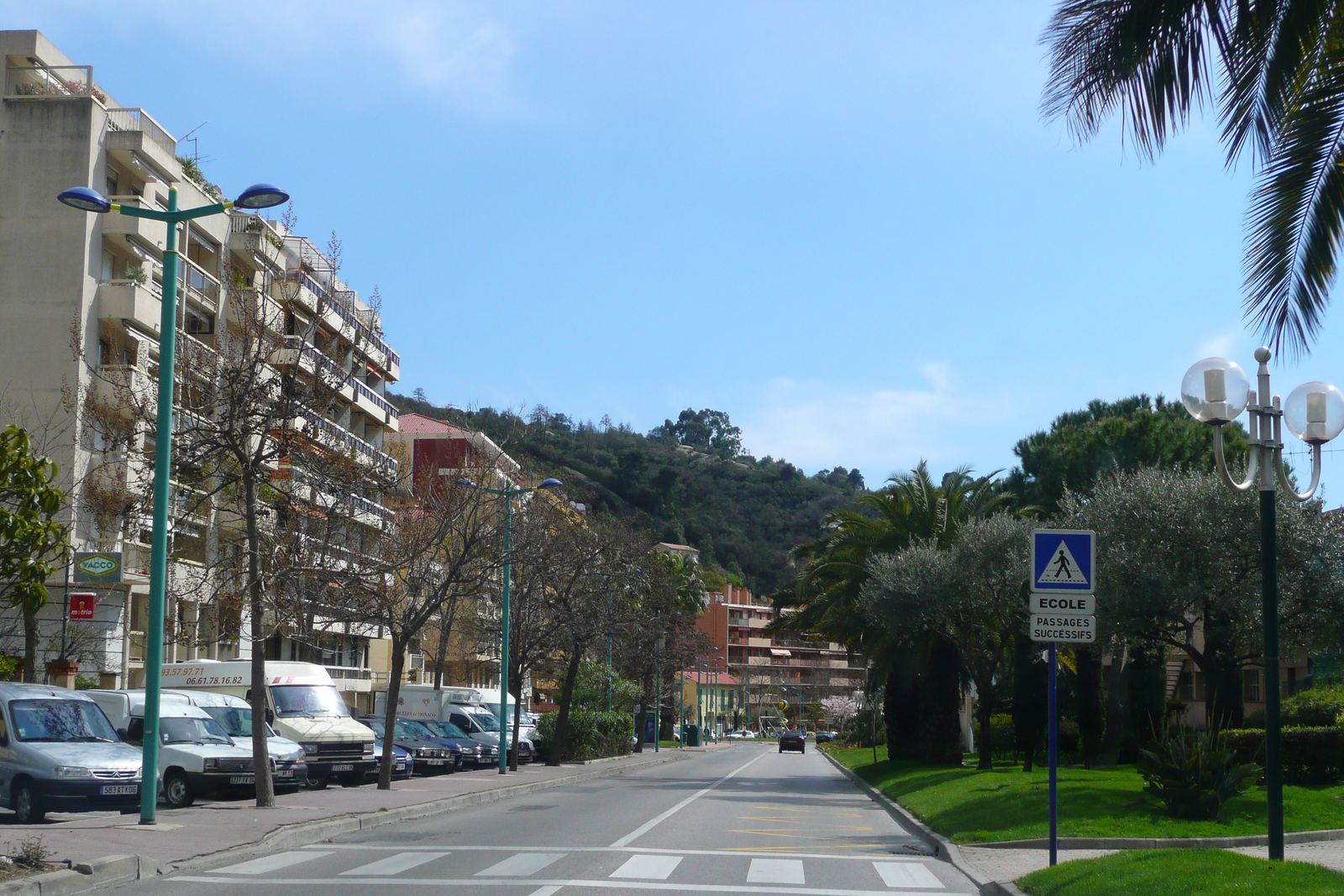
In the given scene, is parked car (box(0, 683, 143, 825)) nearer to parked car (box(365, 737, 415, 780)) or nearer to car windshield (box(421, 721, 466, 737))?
parked car (box(365, 737, 415, 780))

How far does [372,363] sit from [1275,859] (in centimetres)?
1534

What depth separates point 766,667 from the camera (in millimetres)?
152625

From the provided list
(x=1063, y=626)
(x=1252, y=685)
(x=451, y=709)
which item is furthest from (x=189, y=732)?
(x=1252, y=685)

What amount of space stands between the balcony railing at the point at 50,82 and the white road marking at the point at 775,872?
107 ft

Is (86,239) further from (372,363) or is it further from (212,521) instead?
(372,363)

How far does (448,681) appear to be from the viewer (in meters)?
71.9

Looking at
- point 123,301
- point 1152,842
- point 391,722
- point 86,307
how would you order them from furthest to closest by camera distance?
point 123,301 → point 86,307 → point 391,722 → point 1152,842

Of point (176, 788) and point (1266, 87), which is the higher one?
point (1266, 87)

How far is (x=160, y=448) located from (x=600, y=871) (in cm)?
823

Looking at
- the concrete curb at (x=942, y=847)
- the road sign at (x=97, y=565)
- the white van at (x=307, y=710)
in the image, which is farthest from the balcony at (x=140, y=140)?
the concrete curb at (x=942, y=847)

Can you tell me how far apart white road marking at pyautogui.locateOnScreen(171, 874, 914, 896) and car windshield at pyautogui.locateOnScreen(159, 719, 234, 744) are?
10.4 metres

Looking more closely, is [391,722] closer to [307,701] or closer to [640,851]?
[307,701]

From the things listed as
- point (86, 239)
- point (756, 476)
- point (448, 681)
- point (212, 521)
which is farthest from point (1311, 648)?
point (756, 476)

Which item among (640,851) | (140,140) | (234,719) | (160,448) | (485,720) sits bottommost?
(485,720)
